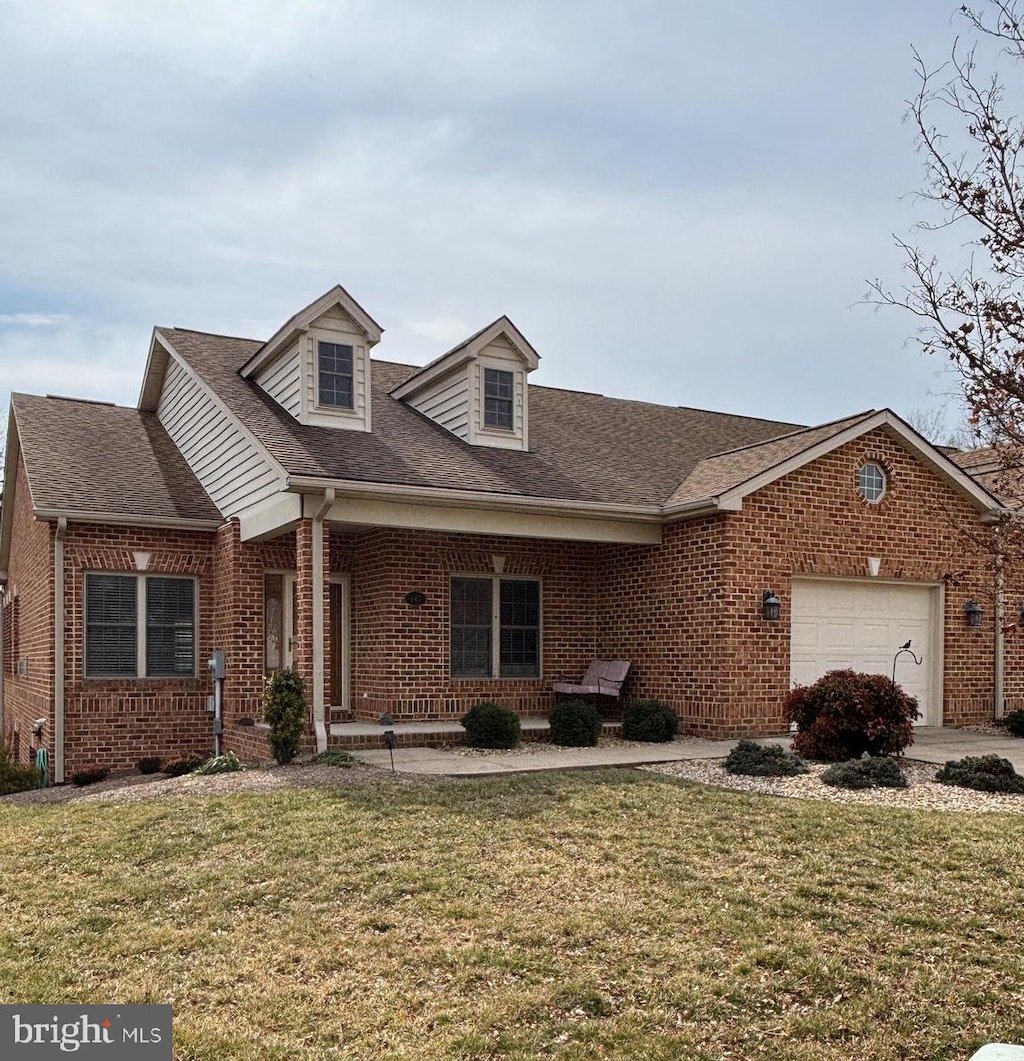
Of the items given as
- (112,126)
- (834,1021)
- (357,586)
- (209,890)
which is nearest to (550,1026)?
(834,1021)

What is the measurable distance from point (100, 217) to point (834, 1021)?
10544 millimetres

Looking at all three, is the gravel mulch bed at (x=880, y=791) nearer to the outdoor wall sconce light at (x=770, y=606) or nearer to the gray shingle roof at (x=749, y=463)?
the outdoor wall sconce light at (x=770, y=606)

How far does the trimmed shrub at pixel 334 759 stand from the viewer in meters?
11.2

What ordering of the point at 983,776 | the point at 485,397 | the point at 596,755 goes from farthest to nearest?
the point at 485,397 < the point at 596,755 < the point at 983,776

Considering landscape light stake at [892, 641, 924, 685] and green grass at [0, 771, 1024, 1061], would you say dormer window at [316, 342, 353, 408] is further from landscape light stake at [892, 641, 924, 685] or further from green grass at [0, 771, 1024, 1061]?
landscape light stake at [892, 641, 924, 685]

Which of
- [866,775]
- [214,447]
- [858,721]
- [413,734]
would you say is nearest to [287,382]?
[214,447]

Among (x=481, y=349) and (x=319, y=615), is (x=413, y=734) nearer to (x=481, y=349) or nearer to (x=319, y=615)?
(x=319, y=615)

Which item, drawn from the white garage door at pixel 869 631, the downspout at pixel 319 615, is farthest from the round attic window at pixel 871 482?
the downspout at pixel 319 615

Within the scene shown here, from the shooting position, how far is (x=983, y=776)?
9875 mm

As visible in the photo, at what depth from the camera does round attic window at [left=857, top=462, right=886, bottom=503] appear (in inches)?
589

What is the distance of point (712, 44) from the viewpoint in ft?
26.0

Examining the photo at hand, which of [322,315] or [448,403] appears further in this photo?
[448,403]

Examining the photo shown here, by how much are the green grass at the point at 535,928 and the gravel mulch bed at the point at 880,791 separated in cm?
63

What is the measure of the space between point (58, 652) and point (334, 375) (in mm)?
5307
